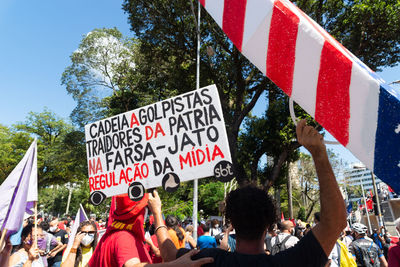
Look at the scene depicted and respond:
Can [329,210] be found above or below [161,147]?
below

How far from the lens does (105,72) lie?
78.9 ft

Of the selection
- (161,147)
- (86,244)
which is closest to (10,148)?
(86,244)

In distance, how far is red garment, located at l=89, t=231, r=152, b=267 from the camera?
2.50m

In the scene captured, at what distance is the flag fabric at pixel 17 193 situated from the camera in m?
3.46

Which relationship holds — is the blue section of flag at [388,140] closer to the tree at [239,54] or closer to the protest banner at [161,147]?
the protest banner at [161,147]

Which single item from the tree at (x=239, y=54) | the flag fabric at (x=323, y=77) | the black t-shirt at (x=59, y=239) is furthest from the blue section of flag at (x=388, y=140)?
the tree at (x=239, y=54)

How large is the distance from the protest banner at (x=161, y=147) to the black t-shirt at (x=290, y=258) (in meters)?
1.13

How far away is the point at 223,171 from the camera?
2.72m

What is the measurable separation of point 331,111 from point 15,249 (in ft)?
14.7

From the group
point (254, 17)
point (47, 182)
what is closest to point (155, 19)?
point (254, 17)

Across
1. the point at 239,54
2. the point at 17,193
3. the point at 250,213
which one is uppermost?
the point at 239,54

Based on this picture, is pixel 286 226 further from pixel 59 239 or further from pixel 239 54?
pixel 239 54

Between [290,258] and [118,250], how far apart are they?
1599mm

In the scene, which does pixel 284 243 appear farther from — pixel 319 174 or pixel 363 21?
pixel 363 21
